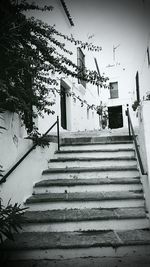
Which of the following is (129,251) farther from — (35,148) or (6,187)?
(35,148)

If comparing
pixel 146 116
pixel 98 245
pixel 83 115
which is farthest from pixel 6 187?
pixel 83 115

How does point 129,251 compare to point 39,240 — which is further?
point 39,240

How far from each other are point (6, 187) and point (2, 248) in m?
0.82

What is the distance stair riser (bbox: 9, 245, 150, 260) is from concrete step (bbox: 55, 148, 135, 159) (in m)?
2.75

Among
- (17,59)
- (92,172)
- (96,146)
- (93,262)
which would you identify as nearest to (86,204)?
(92,172)

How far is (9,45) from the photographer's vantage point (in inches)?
117

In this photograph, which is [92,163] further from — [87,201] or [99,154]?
[87,201]

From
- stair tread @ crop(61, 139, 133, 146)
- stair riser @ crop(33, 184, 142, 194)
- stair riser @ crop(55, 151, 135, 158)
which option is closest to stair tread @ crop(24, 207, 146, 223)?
stair riser @ crop(33, 184, 142, 194)

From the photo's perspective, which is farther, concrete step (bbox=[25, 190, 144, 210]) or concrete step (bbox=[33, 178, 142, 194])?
concrete step (bbox=[33, 178, 142, 194])

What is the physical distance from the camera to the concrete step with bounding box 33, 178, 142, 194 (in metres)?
4.21

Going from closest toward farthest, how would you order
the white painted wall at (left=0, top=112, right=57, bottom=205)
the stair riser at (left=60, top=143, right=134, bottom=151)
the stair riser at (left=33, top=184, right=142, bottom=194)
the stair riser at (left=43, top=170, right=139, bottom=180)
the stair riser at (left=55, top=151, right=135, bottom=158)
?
1. the white painted wall at (left=0, top=112, right=57, bottom=205)
2. the stair riser at (left=33, top=184, right=142, bottom=194)
3. the stair riser at (left=43, top=170, right=139, bottom=180)
4. the stair riser at (left=55, top=151, right=135, bottom=158)
5. the stair riser at (left=60, top=143, right=134, bottom=151)

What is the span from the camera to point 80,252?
2809 mm

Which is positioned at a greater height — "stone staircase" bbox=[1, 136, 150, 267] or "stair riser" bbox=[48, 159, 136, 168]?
"stair riser" bbox=[48, 159, 136, 168]

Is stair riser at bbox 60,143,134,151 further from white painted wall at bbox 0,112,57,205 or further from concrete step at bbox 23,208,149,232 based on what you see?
concrete step at bbox 23,208,149,232
